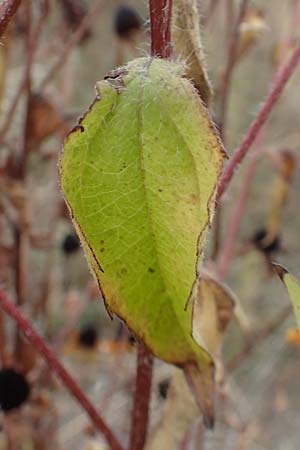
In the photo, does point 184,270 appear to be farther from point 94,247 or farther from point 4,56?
point 4,56

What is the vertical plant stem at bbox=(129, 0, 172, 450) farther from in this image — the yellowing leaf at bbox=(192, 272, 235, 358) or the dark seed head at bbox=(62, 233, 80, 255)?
the dark seed head at bbox=(62, 233, 80, 255)

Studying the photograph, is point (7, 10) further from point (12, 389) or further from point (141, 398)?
point (12, 389)

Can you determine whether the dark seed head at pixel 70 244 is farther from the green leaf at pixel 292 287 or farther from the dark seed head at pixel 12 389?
the green leaf at pixel 292 287

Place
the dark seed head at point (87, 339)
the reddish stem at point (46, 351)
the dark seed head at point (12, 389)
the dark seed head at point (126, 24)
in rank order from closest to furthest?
the reddish stem at point (46, 351) → the dark seed head at point (12, 389) → the dark seed head at point (126, 24) → the dark seed head at point (87, 339)

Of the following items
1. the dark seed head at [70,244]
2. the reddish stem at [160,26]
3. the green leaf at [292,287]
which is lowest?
the dark seed head at [70,244]

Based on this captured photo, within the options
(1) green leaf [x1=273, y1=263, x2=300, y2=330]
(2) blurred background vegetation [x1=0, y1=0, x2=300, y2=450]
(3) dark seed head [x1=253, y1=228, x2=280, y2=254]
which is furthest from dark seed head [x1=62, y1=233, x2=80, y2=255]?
(1) green leaf [x1=273, y1=263, x2=300, y2=330]

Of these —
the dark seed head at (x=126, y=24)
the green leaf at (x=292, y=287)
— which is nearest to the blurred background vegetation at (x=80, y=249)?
the dark seed head at (x=126, y=24)

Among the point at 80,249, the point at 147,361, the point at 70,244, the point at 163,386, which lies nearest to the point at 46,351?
the point at 147,361
